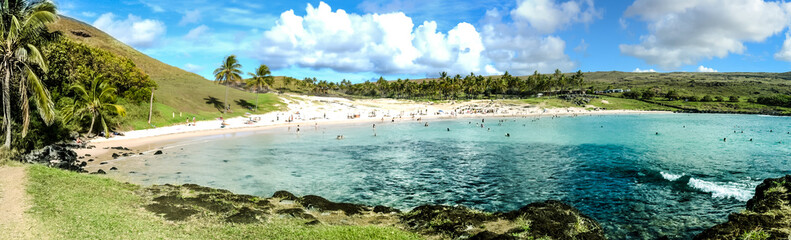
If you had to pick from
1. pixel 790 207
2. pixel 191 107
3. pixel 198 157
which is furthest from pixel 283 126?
pixel 790 207

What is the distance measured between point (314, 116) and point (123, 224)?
287ft

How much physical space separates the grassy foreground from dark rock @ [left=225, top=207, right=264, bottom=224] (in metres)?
0.48

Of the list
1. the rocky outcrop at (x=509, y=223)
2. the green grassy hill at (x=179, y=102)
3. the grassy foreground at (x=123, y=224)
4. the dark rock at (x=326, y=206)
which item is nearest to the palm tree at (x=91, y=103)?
the green grassy hill at (x=179, y=102)

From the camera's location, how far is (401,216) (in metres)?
17.0

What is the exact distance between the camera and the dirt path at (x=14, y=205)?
10.6 m

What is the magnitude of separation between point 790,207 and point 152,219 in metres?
25.2

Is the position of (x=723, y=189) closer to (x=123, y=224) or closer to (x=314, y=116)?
(x=123, y=224)

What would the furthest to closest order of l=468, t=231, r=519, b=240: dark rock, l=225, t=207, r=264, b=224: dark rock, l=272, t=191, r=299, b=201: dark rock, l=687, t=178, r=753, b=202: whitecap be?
l=687, t=178, r=753, b=202: whitecap → l=272, t=191, r=299, b=201: dark rock → l=225, t=207, r=264, b=224: dark rock → l=468, t=231, r=519, b=240: dark rock

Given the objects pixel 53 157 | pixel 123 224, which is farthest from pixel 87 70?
pixel 123 224

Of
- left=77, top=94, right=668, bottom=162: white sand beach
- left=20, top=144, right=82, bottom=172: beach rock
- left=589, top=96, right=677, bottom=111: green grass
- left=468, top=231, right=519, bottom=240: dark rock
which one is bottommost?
left=468, top=231, right=519, bottom=240: dark rock

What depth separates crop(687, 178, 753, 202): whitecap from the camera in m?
22.1

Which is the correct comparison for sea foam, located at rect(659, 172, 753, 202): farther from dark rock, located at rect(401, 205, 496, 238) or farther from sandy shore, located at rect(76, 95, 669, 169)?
sandy shore, located at rect(76, 95, 669, 169)

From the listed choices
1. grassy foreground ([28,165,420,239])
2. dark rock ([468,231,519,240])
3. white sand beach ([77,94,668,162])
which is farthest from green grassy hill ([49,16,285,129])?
dark rock ([468,231,519,240])

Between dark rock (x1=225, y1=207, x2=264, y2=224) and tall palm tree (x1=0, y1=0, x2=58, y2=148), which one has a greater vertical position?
tall palm tree (x1=0, y1=0, x2=58, y2=148)
